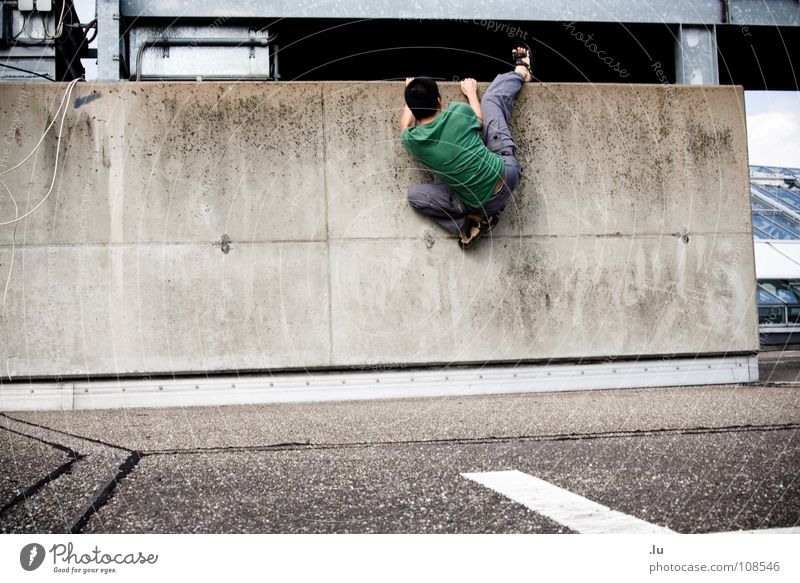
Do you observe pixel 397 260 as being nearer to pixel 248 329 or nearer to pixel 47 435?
pixel 248 329

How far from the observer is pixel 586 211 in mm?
5348

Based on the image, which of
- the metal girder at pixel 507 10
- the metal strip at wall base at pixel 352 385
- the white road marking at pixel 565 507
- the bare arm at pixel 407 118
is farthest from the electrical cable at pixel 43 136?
the white road marking at pixel 565 507

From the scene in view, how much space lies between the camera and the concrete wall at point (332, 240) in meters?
4.96

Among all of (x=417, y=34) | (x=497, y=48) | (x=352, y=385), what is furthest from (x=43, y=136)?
(x=497, y=48)

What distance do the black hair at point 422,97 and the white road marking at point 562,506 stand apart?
111 inches

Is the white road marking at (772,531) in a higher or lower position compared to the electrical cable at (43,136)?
lower

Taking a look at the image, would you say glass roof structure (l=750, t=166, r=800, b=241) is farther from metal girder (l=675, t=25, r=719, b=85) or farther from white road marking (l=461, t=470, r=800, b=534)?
white road marking (l=461, t=470, r=800, b=534)

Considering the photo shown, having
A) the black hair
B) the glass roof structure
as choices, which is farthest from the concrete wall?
the glass roof structure

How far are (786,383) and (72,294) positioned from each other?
4609 millimetres

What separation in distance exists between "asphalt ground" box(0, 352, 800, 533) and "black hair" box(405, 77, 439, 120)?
1.77 m

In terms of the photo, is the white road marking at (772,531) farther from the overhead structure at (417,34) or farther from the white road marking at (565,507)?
the overhead structure at (417,34)

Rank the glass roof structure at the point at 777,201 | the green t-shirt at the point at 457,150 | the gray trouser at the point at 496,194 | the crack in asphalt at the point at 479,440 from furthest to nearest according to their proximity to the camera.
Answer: the glass roof structure at the point at 777,201
the gray trouser at the point at 496,194
the green t-shirt at the point at 457,150
the crack in asphalt at the point at 479,440

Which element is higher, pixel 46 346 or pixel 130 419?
pixel 46 346

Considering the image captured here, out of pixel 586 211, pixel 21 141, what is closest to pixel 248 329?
pixel 21 141
